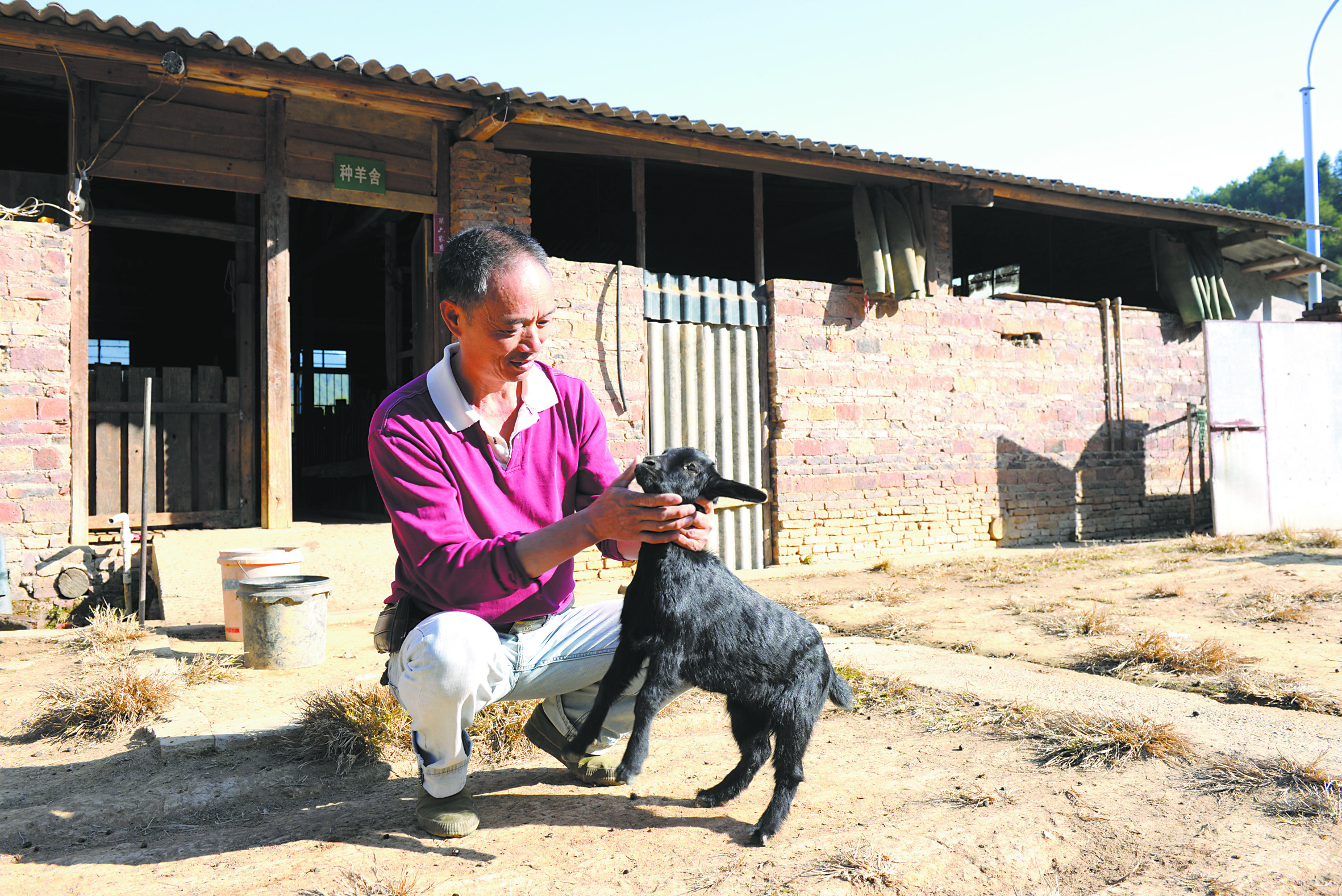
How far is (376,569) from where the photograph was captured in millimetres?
6770

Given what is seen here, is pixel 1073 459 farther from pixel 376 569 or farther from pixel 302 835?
Result: pixel 302 835

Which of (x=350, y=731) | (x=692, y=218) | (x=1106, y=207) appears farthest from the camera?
(x=692, y=218)

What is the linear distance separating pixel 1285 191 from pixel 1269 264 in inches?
1597

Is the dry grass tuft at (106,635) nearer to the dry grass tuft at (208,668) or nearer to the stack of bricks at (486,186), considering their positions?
the dry grass tuft at (208,668)

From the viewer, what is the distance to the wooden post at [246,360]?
7.49m

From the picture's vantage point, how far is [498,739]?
3.12 m

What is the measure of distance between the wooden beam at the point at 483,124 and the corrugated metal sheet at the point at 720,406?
221cm

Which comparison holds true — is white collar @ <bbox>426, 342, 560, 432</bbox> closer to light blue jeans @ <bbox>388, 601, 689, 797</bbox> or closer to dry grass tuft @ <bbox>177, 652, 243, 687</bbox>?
light blue jeans @ <bbox>388, 601, 689, 797</bbox>

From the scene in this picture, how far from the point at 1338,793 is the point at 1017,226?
11.8m

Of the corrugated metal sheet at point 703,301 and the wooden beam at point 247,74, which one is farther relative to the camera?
the corrugated metal sheet at point 703,301

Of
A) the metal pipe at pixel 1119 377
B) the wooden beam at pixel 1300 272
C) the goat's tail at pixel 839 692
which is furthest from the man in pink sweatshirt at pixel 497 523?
the wooden beam at pixel 1300 272

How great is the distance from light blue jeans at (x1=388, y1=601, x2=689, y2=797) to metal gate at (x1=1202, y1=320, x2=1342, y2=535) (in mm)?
10216

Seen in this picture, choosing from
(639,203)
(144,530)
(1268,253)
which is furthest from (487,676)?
(1268,253)

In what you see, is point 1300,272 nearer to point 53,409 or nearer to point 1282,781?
point 1282,781
